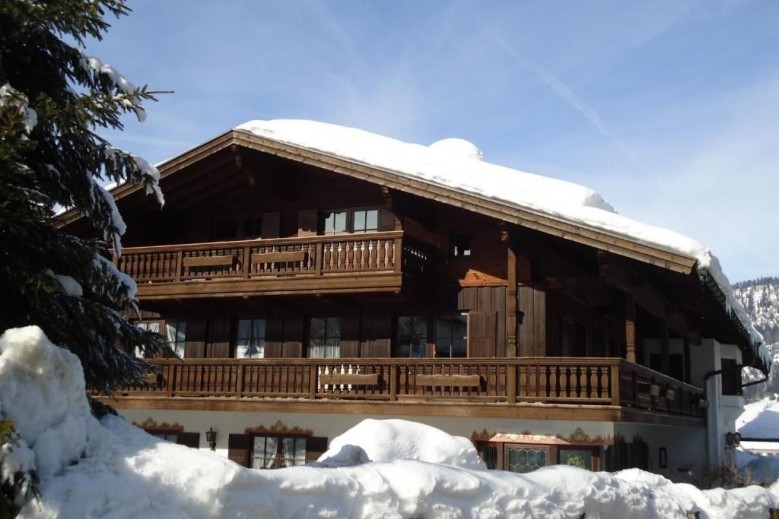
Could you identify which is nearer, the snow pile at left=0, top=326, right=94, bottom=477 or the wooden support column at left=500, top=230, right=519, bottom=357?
the snow pile at left=0, top=326, right=94, bottom=477

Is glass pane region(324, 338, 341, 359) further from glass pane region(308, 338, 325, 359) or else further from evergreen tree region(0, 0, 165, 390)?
evergreen tree region(0, 0, 165, 390)

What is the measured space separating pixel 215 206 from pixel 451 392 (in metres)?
8.49

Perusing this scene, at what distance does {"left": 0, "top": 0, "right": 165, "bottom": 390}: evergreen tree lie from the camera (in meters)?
6.63

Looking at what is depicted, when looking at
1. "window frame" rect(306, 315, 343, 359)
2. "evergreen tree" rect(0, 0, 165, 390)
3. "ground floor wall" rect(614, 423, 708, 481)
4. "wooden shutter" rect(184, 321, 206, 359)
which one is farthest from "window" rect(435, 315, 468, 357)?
"evergreen tree" rect(0, 0, 165, 390)

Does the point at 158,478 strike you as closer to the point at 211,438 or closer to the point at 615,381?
the point at 615,381

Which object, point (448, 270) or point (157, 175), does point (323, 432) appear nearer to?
point (448, 270)

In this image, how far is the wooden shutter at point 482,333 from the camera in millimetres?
17969

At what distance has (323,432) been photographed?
18109 mm

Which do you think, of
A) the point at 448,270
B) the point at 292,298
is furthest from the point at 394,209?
the point at 292,298

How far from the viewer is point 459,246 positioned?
18844 mm

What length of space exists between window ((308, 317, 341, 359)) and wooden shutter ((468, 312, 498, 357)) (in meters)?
3.04

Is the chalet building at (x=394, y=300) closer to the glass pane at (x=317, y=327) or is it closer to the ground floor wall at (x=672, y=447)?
the glass pane at (x=317, y=327)

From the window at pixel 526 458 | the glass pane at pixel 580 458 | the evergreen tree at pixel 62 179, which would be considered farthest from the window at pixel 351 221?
the evergreen tree at pixel 62 179

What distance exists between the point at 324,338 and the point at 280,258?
7.37ft
